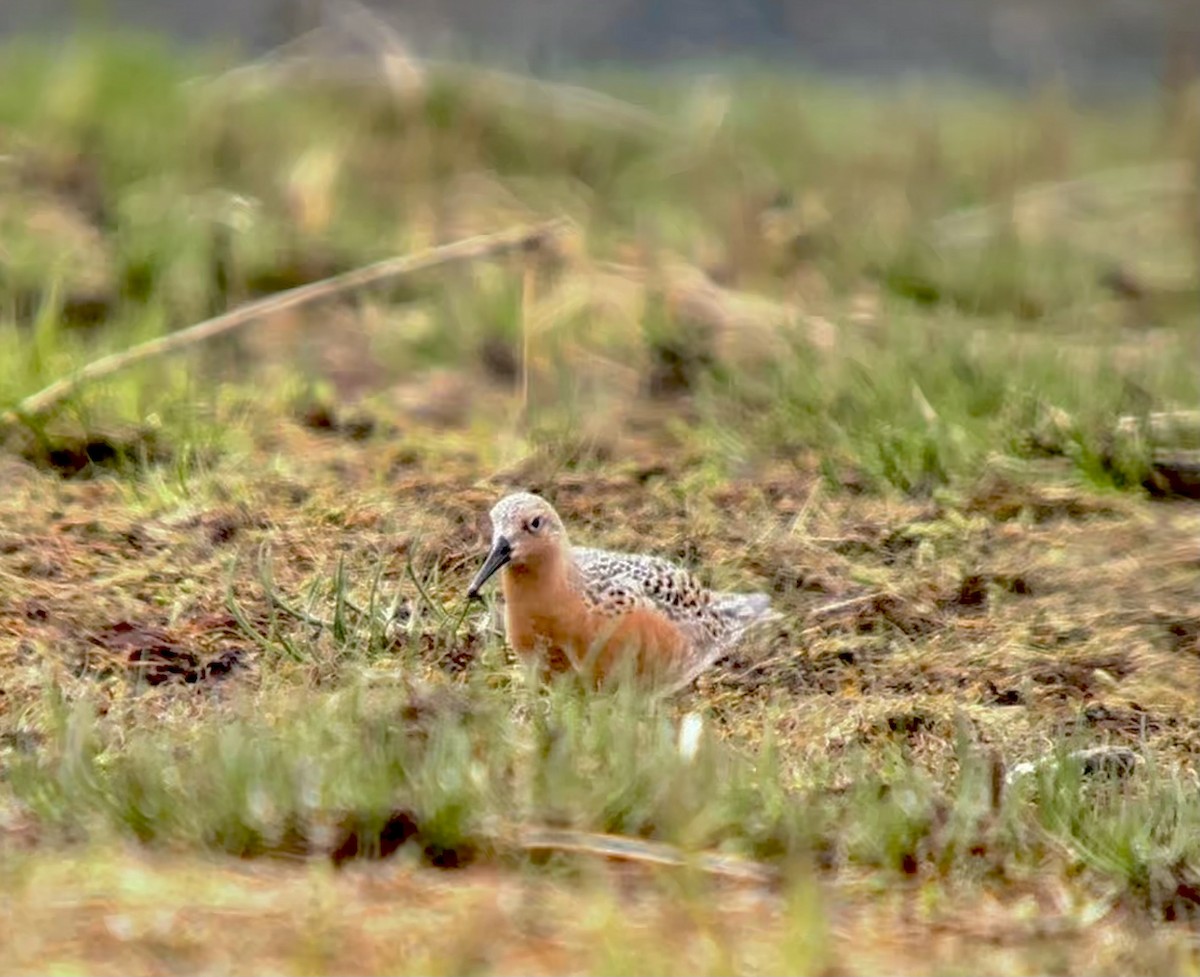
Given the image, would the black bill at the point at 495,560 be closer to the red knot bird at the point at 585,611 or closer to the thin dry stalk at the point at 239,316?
the red knot bird at the point at 585,611

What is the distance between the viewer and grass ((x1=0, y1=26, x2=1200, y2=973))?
4.02 metres

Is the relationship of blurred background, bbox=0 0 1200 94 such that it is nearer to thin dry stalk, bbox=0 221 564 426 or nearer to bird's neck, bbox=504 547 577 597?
thin dry stalk, bbox=0 221 564 426

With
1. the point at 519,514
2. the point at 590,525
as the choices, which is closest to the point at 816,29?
the point at 590,525

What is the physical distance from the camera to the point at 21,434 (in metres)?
6.64

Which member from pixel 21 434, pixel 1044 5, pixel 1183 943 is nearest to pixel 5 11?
pixel 1044 5

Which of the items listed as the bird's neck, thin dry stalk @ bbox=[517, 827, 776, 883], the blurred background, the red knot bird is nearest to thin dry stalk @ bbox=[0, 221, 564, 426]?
the red knot bird

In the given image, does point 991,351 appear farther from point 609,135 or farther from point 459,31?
point 459,31

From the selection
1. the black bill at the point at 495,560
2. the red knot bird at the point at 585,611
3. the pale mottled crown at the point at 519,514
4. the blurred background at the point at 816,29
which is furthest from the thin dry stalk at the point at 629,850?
the blurred background at the point at 816,29

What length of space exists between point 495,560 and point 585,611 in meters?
0.22

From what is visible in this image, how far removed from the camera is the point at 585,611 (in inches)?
211

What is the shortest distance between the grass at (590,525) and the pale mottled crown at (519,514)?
0.94 feet

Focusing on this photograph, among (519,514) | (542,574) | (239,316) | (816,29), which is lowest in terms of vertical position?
(542,574)

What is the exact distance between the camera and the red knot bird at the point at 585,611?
530 centimetres

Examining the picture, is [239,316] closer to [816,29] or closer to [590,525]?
[590,525]
